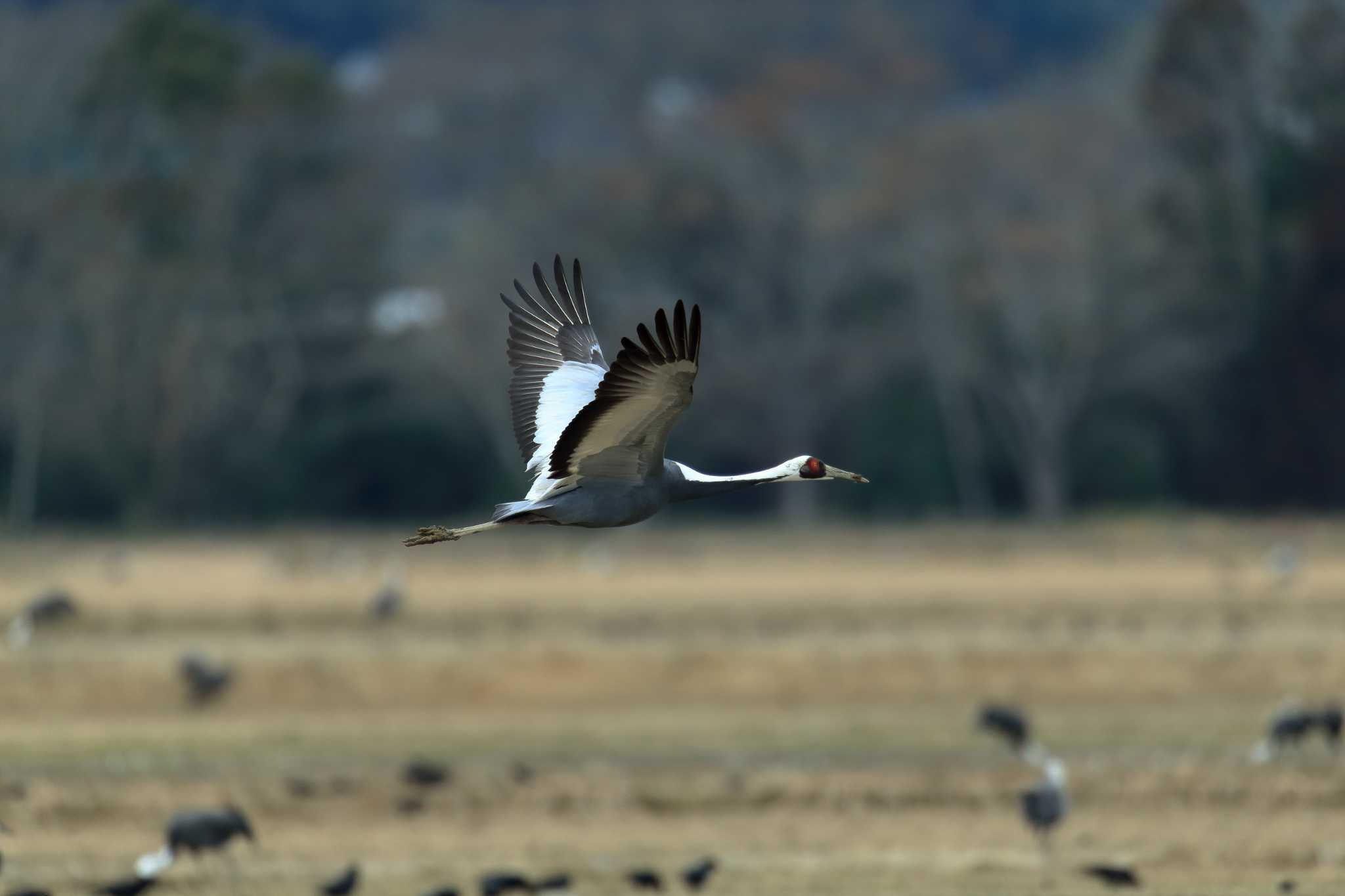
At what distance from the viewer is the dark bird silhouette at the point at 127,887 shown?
17.6m

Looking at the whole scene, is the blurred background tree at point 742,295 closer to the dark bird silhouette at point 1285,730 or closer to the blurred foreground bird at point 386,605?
the blurred foreground bird at point 386,605

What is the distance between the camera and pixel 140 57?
74.9 m

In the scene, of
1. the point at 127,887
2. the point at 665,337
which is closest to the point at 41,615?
the point at 127,887

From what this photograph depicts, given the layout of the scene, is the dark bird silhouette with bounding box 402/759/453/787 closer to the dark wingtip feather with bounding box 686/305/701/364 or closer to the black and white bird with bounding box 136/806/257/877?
the black and white bird with bounding box 136/806/257/877

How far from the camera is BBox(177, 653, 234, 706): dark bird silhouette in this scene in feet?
97.4

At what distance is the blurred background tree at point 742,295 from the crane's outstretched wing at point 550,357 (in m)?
→ 47.6

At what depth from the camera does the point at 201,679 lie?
29.7 meters

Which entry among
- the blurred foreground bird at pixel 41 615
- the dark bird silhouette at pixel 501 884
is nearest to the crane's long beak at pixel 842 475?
the dark bird silhouette at pixel 501 884

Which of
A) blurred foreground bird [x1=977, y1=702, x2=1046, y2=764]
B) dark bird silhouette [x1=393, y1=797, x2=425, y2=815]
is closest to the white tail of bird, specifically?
dark bird silhouette [x1=393, y1=797, x2=425, y2=815]

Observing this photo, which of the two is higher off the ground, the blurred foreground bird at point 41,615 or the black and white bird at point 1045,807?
the blurred foreground bird at point 41,615

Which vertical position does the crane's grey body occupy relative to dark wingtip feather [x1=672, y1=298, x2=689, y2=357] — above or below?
below

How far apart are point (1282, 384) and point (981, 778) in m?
42.8

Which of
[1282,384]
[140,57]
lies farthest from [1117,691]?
[140,57]

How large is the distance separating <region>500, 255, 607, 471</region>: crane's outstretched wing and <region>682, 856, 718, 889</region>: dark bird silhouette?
367 cm
